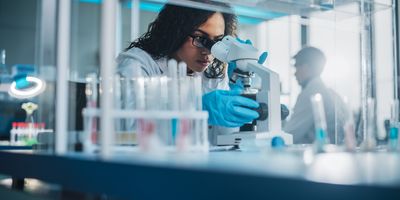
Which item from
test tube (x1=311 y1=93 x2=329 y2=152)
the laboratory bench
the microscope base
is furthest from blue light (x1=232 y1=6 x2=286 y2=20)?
the laboratory bench

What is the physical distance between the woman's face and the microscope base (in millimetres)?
687

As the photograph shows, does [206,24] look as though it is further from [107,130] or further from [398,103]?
[107,130]

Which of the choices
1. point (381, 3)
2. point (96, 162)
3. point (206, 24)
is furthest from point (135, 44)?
point (96, 162)

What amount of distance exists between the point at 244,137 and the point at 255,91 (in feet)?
0.91

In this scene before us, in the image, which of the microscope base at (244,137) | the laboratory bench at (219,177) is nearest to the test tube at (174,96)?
the laboratory bench at (219,177)

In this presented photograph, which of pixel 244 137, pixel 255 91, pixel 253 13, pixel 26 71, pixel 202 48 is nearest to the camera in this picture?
pixel 244 137

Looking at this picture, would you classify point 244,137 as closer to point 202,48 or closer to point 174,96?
point 174,96

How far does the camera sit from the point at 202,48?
2.55 meters

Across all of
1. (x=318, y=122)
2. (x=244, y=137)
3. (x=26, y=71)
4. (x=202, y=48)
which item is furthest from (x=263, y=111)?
(x=26, y=71)

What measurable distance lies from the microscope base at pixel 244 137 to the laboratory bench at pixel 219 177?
24.4 inches

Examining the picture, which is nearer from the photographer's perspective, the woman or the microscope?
the microscope

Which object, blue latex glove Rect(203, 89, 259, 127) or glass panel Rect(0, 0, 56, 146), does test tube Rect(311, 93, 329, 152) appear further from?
glass panel Rect(0, 0, 56, 146)

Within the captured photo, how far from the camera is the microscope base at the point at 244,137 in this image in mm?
1767

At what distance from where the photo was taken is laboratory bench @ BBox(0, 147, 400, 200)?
2.36 ft
